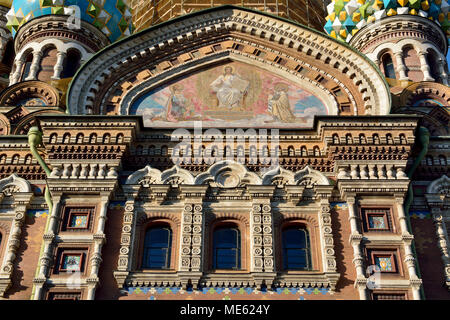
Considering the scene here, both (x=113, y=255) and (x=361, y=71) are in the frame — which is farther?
(x=361, y=71)

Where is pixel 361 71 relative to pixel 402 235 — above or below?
above

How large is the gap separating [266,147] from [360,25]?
6.77 m

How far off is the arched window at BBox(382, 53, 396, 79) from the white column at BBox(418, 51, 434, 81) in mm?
585

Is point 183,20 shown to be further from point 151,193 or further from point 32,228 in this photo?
point 32,228

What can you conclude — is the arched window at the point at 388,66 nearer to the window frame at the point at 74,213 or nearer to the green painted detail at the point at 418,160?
the green painted detail at the point at 418,160

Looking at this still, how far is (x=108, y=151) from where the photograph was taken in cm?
1109

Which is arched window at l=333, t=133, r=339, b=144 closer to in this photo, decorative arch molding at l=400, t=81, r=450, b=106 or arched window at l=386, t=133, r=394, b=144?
arched window at l=386, t=133, r=394, b=144

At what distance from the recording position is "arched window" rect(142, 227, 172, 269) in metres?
10.3

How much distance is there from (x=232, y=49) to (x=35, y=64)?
478 cm

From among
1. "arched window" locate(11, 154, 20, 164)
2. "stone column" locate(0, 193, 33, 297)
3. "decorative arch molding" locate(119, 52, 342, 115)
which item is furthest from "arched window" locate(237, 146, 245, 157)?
"arched window" locate(11, 154, 20, 164)

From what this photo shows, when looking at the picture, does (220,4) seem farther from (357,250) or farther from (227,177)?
(357,250)

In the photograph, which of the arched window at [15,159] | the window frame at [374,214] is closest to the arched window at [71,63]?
the arched window at [15,159]
